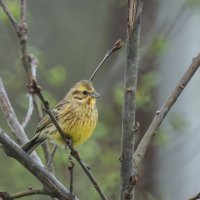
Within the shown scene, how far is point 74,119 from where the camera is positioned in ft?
15.5

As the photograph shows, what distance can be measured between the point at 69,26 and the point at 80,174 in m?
4.77

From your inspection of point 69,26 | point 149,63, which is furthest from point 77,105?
point 69,26

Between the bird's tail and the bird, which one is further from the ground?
the bird

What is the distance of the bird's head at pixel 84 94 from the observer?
4.88 m

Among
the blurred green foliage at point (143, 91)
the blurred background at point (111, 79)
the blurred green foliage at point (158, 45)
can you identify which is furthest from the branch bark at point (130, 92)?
the blurred green foliage at point (158, 45)

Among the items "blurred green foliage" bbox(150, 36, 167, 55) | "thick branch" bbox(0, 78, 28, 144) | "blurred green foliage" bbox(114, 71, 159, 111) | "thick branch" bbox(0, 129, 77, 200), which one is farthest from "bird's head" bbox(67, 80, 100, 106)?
"blurred green foliage" bbox(150, 36, 167, 55)

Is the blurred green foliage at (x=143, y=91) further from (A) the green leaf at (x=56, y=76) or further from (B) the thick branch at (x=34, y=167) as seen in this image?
(B) the thick branch at (x=34, y=167)

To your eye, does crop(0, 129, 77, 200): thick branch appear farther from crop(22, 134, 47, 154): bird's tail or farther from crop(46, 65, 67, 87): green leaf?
crop(46, 65, 67, 87): green leaf

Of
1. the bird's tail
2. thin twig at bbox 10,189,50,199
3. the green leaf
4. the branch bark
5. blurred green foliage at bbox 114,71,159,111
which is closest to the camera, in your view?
the branch bark

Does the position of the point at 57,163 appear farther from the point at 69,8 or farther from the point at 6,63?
the point at 69,8

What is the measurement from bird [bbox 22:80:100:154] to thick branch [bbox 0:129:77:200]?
2.22ft

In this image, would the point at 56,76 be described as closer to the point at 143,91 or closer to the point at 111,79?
the point at 143,91

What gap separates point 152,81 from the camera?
721 cm

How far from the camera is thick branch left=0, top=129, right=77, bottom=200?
11.2 feet
